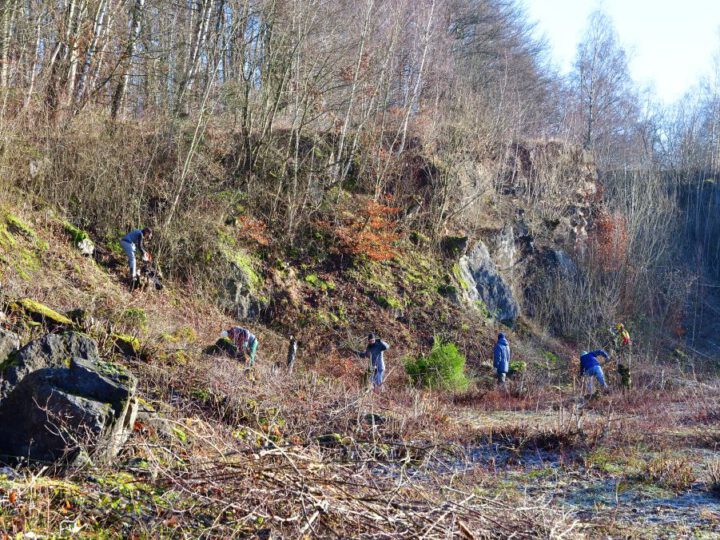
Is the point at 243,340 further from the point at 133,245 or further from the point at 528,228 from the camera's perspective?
the point at 528,228

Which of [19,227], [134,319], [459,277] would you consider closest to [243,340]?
[134,319]

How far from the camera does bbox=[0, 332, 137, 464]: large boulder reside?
4.74 m

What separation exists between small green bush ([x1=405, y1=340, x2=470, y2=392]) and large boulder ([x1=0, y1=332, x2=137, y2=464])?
32.7ft

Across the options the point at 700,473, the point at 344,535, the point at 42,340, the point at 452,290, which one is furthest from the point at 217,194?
the point at 344,535

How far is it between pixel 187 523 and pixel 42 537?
823 millimetres

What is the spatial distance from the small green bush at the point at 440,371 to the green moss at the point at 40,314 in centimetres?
804

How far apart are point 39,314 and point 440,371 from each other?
8.67 metres

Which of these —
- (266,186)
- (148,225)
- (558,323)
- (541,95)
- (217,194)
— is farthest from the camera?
(541,95)

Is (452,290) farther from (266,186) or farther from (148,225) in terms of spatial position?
(148,225)

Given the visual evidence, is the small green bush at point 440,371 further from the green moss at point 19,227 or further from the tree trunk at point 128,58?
the tree trunk at point 128,58

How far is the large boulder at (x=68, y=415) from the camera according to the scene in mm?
4738

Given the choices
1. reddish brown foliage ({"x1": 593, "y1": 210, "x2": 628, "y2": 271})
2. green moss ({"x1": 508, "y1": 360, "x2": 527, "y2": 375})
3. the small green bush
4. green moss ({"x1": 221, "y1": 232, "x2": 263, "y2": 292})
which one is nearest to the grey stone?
the small green bush

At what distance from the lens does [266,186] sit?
2011cm

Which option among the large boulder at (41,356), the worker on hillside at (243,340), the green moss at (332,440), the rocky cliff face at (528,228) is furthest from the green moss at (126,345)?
the rocky cliff face at (528,228)
